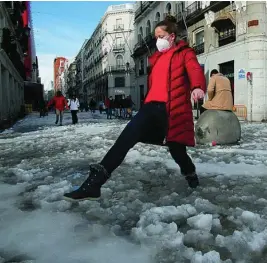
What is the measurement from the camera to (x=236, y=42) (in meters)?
19.3

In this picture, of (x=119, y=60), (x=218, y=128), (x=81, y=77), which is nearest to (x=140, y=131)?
(x=218, y=128)

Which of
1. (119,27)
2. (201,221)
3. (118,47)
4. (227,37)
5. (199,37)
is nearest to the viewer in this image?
(201,221)

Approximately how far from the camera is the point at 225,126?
7.02m

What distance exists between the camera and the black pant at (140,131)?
3.04m

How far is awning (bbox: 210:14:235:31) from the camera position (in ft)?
64.6

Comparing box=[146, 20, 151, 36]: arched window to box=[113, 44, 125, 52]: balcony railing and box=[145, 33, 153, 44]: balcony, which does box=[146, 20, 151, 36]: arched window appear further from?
box=[113, 44, 125, 52]: balcony railing

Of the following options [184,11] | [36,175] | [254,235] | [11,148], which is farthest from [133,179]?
[184,11]

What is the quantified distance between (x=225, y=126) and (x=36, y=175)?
4.16 metres

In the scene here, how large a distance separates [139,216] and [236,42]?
60.8 feet

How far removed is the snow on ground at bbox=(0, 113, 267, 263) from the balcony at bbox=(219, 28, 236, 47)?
54.9ft

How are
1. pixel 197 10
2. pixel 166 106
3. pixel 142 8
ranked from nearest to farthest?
1. pixel 166 106
2. pixel 197 10
3. pixel 142 8

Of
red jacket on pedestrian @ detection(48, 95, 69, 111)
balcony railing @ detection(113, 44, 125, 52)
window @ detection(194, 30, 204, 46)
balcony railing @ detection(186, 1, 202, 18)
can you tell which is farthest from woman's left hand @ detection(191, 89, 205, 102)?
balcony railing @ detection(113, 44, 125, 52)

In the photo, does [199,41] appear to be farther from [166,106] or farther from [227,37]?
[166,106]

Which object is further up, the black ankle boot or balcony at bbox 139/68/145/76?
balcony at bbox 139/68/145/76
